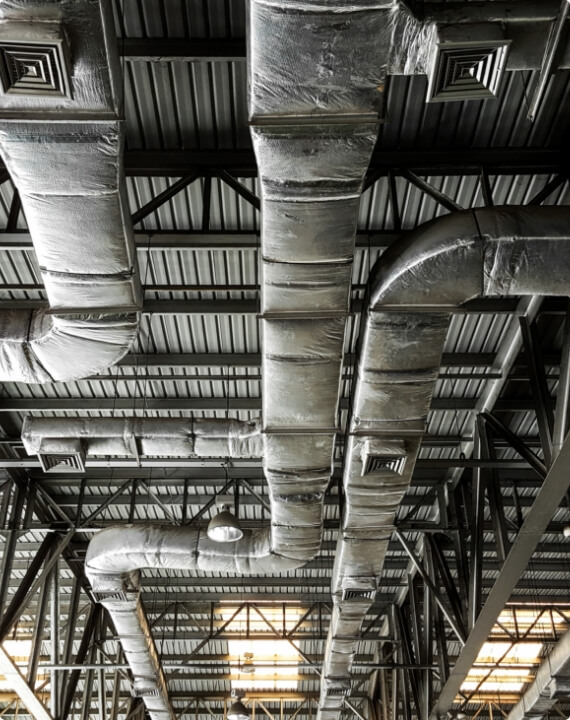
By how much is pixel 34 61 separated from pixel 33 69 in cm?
15

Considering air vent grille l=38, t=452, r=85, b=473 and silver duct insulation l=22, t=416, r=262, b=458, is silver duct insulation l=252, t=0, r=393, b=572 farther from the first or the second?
air vent grille l=38, t=452, r=85, b=473

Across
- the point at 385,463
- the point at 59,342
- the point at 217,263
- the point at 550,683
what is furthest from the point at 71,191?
the point at 550,683

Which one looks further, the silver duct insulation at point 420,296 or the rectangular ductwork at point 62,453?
the rectangular ductwork at point 62,453

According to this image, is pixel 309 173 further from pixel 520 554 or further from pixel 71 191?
pixel 520 554

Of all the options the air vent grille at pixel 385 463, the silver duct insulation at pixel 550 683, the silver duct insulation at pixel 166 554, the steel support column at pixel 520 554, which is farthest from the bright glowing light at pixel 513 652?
the air vent grille at pixel 385 463

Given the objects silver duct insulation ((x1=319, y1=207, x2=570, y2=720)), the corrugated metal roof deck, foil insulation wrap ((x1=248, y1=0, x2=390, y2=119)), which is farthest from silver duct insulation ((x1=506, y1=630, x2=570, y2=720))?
foil insulation wrap ((x1=248, y1=0, x2=390, y2=119))

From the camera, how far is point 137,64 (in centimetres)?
757

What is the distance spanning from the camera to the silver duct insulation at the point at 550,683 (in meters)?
15.1

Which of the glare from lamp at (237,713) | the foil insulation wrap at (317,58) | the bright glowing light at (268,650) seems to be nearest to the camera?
the foil insulation wrap at (317,58)

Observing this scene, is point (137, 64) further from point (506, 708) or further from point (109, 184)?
point (506, 708)

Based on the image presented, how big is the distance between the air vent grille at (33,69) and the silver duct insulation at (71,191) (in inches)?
0.5

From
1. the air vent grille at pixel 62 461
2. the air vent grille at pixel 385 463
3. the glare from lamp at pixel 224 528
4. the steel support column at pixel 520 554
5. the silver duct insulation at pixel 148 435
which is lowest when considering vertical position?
the steel support column at pixel 520 554

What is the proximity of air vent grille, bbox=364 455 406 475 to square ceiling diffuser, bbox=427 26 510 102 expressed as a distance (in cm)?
549

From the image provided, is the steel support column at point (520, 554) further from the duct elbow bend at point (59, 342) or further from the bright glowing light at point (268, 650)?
the bright glowing light at point (268, 650)
